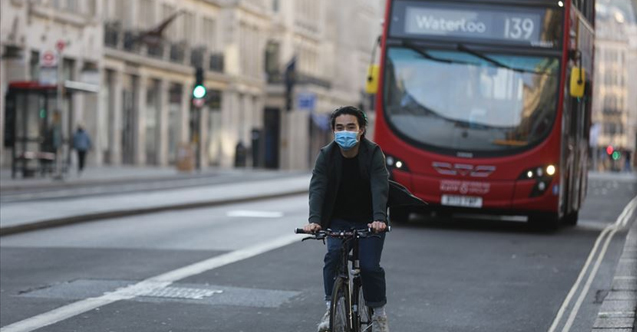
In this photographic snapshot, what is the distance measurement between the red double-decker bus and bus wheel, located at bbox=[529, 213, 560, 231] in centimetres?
8

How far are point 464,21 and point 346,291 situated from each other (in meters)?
13.7

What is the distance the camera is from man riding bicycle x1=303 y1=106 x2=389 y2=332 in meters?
8.10

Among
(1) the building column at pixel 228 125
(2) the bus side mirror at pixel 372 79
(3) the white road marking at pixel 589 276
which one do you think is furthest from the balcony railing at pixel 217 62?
(2) the bus side mirror at pixel 372 79

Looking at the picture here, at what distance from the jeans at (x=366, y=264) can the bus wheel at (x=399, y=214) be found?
13914 millimetres

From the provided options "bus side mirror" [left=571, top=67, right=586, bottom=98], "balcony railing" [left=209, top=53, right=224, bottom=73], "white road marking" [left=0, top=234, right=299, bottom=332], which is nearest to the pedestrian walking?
"balcony railing" [left=209, top=53, right=224, bottom=73]

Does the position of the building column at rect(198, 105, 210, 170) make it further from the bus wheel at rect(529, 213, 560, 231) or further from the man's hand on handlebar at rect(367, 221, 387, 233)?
the man's hand on handlebar at rect(367, 221, 387, 233)

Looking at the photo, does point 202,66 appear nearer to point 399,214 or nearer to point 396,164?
point 399,214

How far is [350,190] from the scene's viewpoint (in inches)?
327

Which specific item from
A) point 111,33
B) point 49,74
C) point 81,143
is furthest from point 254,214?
point 111,33

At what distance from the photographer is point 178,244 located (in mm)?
17797

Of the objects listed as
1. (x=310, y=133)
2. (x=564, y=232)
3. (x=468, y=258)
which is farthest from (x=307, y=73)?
(x=468, y=258)

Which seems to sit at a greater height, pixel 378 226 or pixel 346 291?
pixel 378 226

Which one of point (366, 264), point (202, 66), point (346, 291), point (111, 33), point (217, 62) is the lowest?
point (346, 291)

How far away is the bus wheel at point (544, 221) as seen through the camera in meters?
21.4
